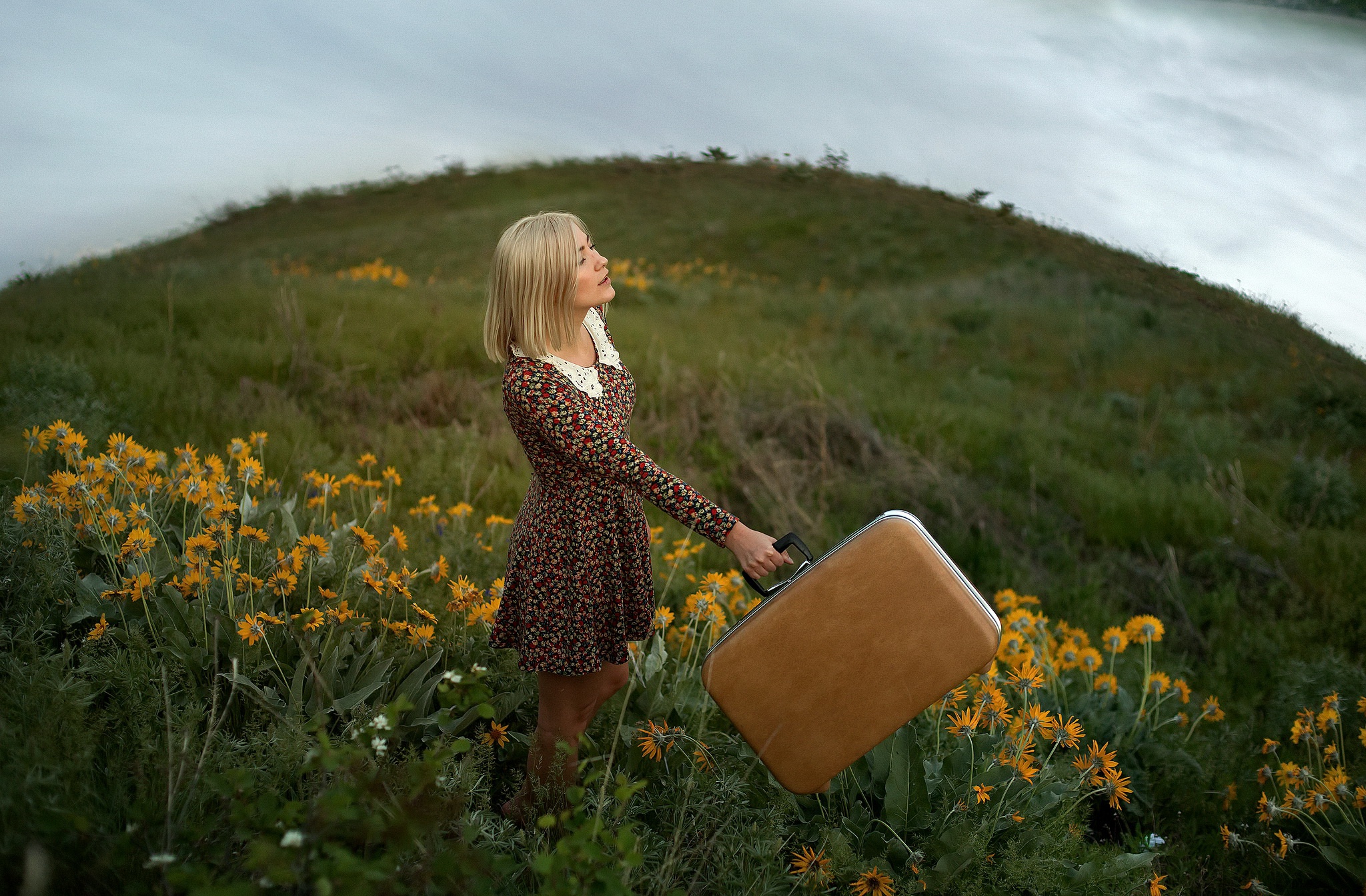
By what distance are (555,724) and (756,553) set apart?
87 centimetres

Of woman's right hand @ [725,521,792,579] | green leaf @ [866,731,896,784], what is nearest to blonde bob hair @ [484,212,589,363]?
woman's right hand @ [725,521,792,579]

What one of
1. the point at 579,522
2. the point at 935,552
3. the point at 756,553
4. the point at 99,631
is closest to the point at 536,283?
the point at 579,522

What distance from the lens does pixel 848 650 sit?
2.05 metres

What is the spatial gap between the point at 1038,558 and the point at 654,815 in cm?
355

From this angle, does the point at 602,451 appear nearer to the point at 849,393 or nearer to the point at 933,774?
the point at 933,774

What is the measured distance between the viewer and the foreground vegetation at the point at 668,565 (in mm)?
1918

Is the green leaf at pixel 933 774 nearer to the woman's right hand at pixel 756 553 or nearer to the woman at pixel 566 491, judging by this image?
the woman's right hand at pixel 756 553

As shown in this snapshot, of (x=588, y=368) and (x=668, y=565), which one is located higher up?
(x=588, y=368)

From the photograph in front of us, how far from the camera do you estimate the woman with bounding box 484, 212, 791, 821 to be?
2.13m

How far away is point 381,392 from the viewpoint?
6.04 meters

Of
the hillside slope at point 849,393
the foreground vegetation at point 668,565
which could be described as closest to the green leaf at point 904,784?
the foreground vegetation at point 668,565

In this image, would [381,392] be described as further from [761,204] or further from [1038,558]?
[761,204]

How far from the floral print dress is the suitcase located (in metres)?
0.28

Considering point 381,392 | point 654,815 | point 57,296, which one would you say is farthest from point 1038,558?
point 57,296
